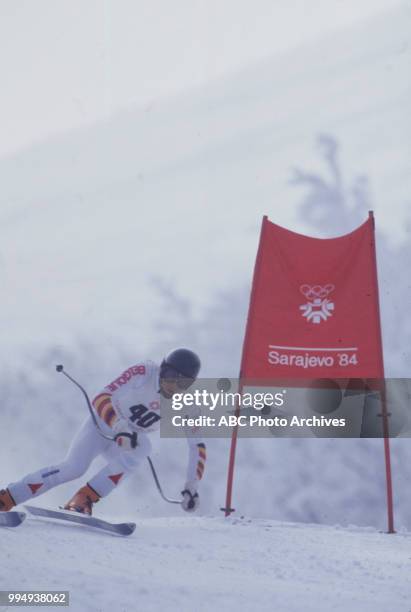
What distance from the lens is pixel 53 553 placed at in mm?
4488

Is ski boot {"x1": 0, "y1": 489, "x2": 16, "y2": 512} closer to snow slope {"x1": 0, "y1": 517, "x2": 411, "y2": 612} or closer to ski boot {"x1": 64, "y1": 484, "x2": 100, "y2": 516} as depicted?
snow slope {"x1": 0, "y1": 517, "x2": 411, "y2": 612}

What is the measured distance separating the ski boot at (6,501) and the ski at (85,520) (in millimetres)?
157

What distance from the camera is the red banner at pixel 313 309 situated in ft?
31.0

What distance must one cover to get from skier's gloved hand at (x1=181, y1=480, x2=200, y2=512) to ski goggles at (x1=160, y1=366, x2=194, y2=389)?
2.78 feet

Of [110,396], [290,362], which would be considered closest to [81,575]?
[110,396]

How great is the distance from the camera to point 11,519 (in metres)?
5.43

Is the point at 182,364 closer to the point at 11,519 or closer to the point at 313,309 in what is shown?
the point at 11,519

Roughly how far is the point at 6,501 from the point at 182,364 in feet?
5.63

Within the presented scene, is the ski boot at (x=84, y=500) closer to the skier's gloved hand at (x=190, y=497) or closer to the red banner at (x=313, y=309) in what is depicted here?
the skier's gloved hand at (x=190, y=497)

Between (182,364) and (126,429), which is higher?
(182,364)

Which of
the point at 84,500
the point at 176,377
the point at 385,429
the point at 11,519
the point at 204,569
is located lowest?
the point at 204,569

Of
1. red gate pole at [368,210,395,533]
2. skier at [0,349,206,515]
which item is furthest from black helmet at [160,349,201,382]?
red gate pole at [368,210,395,533]

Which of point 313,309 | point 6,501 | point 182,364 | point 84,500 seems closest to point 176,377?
point 182,364

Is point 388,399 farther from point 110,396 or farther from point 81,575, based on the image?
point 81,575
